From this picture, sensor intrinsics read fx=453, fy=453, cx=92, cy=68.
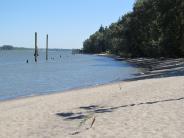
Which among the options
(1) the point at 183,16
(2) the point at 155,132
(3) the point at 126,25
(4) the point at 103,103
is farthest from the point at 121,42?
(2) the point at 155,132

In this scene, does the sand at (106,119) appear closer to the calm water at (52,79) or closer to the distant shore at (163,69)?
the calm water at (52,79)

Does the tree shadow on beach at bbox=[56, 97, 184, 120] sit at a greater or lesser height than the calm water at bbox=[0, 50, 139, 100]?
greater

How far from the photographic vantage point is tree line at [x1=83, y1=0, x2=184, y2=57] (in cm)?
7244

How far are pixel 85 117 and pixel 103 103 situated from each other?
3.77 m

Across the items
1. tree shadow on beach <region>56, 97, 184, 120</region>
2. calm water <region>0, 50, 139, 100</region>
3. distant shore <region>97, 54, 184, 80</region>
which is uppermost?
tree shadow on beach <region>56, 97, 184, 120</region>

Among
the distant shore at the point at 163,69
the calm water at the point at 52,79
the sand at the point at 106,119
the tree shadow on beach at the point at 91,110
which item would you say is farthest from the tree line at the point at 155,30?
the tree shadow on beach at the point at 91,110

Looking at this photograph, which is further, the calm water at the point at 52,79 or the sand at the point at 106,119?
the calm water at the point at 52,79

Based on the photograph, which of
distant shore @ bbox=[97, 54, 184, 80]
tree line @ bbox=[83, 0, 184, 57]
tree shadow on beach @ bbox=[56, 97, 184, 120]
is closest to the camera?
tree shadow on beach @ bbox=[56, 97, 184, 120]

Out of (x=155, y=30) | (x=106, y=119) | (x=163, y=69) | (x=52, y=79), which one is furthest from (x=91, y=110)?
(x=155, y=30)

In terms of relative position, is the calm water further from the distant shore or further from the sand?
the sand

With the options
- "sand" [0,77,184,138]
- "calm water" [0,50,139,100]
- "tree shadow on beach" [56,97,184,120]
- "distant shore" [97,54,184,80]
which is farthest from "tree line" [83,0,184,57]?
"tree shadow on beach" [56,97,184,120]

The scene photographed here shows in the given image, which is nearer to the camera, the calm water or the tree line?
the calm water

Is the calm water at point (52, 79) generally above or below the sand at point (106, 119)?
below

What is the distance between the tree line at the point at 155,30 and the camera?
238 ft
